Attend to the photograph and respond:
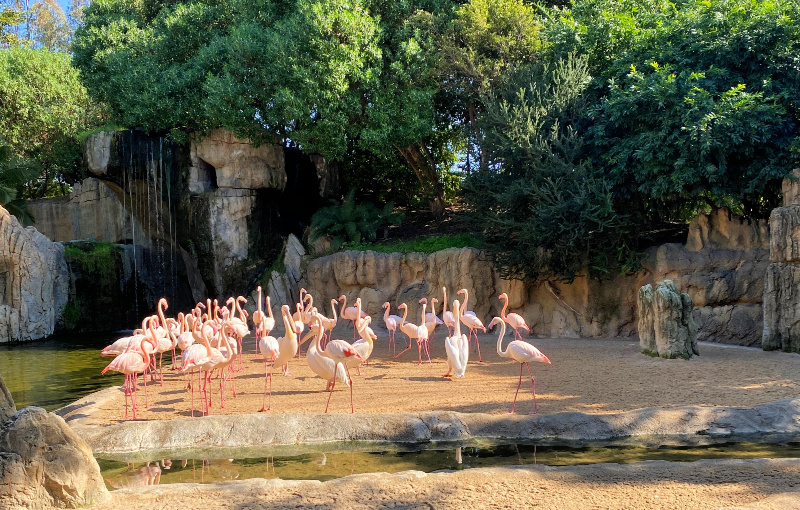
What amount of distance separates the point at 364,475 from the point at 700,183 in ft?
32.2

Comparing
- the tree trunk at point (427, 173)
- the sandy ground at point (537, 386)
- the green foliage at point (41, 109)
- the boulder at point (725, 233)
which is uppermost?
the green foliage at point (41, 109)

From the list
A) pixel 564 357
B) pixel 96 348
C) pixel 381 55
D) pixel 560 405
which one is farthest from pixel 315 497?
pixel 381 55

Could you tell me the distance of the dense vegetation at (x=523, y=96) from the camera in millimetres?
12445

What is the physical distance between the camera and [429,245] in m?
16.4

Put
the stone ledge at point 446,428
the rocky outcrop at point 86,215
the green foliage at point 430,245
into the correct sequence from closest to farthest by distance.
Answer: the stone ledge at point 446,428 < the green foliage at point 430,245 < the rocky outcrop at point 86,215

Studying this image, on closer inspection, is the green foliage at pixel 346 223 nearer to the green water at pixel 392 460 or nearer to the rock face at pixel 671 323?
the rock face at pixel 671 323

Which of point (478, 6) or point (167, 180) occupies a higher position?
point (478, 6)

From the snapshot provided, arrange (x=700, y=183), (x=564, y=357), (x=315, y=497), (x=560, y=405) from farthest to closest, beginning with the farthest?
(x=700, y=183) < (x=564, y=357) < (x=560, y=405) < (x=315, y=497)

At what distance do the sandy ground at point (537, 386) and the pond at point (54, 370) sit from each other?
3.57 feet

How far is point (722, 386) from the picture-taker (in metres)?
8.45

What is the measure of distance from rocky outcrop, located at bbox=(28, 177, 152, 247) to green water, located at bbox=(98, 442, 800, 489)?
64.3ft

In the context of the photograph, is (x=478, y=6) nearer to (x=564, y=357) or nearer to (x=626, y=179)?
(x=626, y=179)

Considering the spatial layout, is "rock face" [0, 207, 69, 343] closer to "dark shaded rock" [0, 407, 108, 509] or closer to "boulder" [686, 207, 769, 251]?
"dark shaded rock" [0, 407, 108, 509]

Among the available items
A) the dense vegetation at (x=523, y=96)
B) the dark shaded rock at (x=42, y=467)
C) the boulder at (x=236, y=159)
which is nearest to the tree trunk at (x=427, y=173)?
the dense vegetation at (x=523, y=96)
